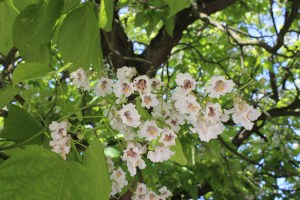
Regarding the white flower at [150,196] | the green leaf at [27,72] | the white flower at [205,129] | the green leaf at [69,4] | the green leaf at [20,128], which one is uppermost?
the green leaf at [69,4]

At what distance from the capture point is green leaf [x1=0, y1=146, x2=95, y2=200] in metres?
0.73

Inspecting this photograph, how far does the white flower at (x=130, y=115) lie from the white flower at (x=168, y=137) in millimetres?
75

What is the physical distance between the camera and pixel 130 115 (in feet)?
3.18

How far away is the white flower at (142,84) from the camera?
96cm

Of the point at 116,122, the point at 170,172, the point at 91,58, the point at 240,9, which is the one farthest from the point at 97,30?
the point at 240,9

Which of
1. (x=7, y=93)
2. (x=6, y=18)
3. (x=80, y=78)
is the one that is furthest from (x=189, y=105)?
(x=6, y=18)

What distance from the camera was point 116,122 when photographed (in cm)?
102

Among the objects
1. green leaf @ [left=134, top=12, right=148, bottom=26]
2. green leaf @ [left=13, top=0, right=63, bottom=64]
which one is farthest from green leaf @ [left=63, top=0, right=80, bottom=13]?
green leaf @ [left=134, top=12, right=148, bottom=26]

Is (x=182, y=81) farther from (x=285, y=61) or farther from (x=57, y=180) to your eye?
(x=285, y=61)

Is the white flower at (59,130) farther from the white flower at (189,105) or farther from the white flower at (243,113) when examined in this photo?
the white flower at (243,113)

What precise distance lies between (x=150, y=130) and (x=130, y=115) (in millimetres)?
62

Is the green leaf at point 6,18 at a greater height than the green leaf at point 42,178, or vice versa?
the green leaf at point 6,18

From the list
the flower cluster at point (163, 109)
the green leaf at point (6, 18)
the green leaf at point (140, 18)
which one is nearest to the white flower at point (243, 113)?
the flower cluster at point (163, 109)

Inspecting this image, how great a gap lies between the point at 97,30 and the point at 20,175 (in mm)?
435
